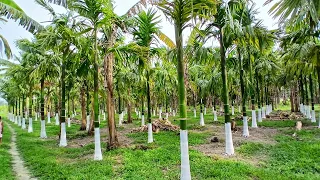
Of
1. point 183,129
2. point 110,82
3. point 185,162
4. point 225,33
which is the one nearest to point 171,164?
point 185,162

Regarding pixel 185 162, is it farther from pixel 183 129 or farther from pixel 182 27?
pixel 182 27

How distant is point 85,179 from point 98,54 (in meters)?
5.46

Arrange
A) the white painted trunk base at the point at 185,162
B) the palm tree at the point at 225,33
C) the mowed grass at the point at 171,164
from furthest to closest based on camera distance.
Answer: the palm tree at the point at 225,33 → the mowed grass at the point at 171,164 → the white painted trunk base at the point at 185,162

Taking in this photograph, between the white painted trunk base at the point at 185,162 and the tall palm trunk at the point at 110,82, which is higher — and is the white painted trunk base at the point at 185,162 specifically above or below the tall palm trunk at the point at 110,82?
below

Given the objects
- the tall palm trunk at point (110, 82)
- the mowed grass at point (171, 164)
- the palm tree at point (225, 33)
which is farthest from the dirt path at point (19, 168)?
the palm tree at point (225, 33)

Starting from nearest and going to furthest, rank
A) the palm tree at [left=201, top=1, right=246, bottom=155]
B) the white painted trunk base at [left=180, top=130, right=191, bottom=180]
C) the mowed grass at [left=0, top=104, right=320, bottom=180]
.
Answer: the white painted trunk base at [left=180, top=130, right=191, bottom=180] < the mowed grass at [left=0, top=104, right=320, bottom=180] < the palm tree at [left=201, top=1, right=246, bottom=155]

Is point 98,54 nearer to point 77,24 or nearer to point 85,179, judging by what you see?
point 77,24

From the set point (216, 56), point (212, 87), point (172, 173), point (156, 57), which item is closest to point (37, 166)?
point (172, 173)

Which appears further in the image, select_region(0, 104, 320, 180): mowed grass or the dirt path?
the dirt path

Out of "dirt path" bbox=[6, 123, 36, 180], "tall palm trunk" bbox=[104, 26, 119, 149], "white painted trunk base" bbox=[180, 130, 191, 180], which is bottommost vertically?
"dirt path" bbox=[6, 123, 36, 180]

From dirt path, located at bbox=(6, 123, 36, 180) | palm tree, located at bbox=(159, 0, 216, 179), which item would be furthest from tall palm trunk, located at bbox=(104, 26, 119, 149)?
palm tree, located at bbox=(159, 0, 216, 179)

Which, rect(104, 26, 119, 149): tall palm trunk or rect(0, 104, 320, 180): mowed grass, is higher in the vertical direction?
rect(104, 26, 119, 149): tall palm trunk

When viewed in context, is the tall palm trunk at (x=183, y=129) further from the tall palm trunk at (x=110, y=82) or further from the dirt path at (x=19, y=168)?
the dirt path at (x=19, y=168)

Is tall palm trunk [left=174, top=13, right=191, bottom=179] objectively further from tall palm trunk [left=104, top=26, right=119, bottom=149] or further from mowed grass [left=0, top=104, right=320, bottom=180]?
tall palm trunk [left=104, top=26, right=119, bottom=149]
